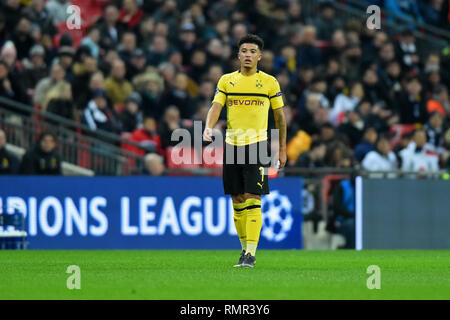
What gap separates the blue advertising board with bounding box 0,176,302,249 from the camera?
1644 cm

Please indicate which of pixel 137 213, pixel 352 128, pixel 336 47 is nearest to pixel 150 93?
pixel 137 213

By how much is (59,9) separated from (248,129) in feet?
33.6

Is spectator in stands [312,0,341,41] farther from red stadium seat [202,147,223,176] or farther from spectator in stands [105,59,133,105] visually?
red stadium seat [202,147,223,176]

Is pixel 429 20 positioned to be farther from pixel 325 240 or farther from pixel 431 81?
pixel 325 240

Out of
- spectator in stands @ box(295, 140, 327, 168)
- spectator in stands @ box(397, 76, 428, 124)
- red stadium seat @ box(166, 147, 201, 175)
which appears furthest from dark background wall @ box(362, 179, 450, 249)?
spectator in stands @ box(397, 76, 428, 124)

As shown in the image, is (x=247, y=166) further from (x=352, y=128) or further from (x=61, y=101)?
(x=352, y=128)

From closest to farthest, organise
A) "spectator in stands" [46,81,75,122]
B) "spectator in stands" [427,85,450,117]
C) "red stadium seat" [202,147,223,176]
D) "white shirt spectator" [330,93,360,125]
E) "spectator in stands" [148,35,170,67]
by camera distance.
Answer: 1. "red stadium seat" [202,147,223,176]
2. "spectator in stands" [46,81,75,122]
3. "spectator in stands" [148,35,170,67]
4. "white shirt spectator" [330,93,360,125]
5. "spectator in stands" [427,85,450,117]

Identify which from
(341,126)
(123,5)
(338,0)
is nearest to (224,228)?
(341,126)

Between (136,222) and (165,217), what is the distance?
1.48 feet

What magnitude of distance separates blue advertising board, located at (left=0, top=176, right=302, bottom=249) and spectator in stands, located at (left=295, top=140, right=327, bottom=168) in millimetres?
1204

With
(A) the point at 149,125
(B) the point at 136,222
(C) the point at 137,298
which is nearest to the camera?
(C) the point at 137,298

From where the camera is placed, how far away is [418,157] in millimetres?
19375

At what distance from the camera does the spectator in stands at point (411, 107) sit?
861 inches

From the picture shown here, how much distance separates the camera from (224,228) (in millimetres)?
16875
